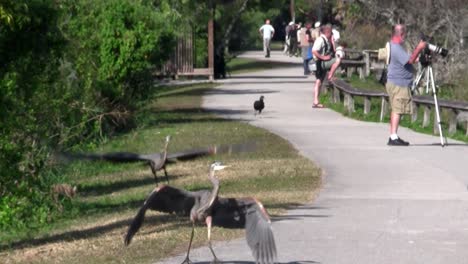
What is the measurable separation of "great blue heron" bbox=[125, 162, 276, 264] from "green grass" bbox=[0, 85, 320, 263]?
1.19m

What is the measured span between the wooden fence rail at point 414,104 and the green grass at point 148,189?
9.73 feet

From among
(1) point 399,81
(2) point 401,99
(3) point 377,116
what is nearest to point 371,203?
(2) point 401,99

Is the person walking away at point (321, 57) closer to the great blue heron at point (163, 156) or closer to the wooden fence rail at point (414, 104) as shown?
the wooden fence rail at point (414, 104)

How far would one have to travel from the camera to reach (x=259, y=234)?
8.26m

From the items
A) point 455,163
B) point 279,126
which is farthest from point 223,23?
point 455,163

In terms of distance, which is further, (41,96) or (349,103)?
(349,103)

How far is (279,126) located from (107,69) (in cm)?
344

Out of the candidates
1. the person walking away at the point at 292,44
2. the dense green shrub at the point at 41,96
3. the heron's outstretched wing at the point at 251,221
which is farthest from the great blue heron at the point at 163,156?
the person walking away at the point at 292,44

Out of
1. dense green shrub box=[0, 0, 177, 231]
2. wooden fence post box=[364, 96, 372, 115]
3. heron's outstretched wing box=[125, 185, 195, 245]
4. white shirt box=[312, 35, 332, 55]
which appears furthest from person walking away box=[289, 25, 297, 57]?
heron's outstretched wing box=[125, 185, 195, 245]

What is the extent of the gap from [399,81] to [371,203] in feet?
20.0

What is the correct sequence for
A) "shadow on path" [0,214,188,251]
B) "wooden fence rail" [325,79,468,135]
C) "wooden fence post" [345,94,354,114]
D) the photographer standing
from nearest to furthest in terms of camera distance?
1. "shadow on path" [0,214,188,251]
2. the photographer standing
3. "wooden fence rail" [325,79,468,135]
4. "wooden fence post" [345,94,354,114]

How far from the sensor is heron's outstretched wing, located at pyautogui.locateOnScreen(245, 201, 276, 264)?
8.13m

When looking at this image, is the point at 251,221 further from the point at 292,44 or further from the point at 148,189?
the point at 292,44

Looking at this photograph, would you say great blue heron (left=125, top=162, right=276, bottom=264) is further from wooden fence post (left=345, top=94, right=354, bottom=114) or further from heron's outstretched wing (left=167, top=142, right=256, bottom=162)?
wooden fence post (left=345, top=94, right=354, bottom=114)
